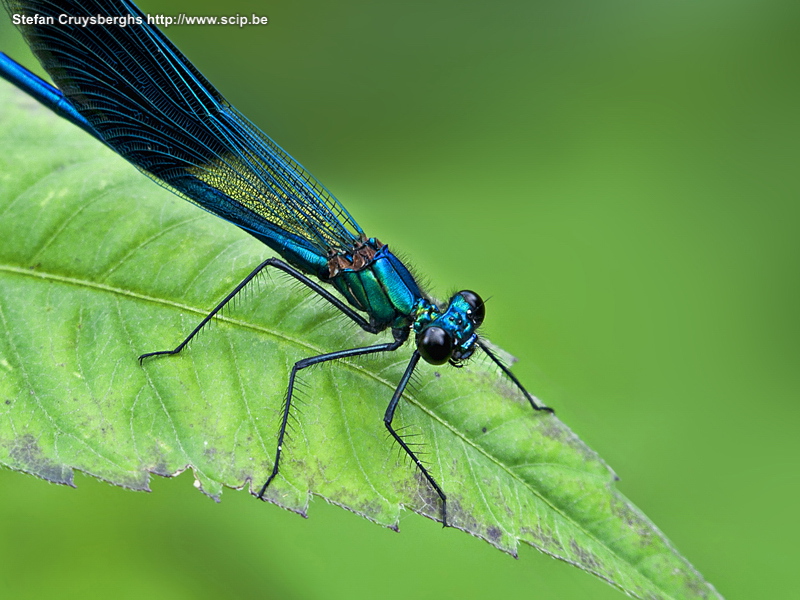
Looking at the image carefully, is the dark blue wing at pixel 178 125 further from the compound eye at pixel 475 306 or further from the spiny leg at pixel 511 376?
the spiny leg at pixel 511 376

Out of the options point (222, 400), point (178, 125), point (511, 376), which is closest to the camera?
Result: point (222, 400)

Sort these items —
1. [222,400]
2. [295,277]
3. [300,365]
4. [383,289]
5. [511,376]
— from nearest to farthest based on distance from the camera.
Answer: [222,400], [300,365], [511,376], [295,277], [383,289]

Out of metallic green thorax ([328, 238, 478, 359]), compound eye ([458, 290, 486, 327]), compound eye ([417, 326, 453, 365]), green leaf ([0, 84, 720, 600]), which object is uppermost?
compound eye ([458, 290, 486, 327])

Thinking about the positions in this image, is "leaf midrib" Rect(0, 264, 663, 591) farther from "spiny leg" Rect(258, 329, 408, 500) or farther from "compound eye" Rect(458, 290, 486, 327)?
"compound eye" Rect(458, 290, 486, 327)

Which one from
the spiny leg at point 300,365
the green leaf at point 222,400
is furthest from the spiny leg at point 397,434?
the spiny leg at point 300,365

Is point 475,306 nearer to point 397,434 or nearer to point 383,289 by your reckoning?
point 383,289

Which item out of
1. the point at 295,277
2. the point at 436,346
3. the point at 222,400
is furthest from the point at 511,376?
the point at 222,400

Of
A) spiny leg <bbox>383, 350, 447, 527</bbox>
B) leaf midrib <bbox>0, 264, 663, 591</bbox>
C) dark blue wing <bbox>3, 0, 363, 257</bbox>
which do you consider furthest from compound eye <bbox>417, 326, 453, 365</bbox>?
dark blue wing <bbox>3, 0, 363, 257</bbox>
